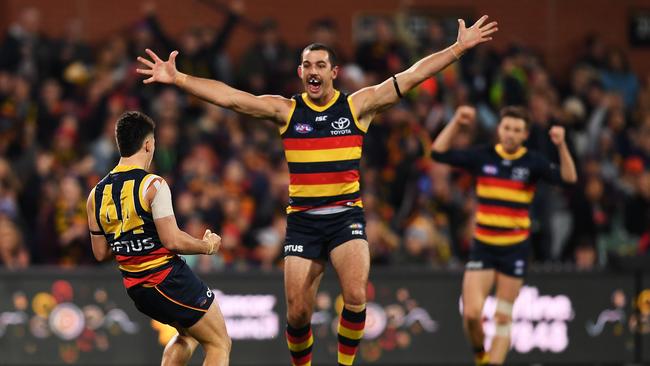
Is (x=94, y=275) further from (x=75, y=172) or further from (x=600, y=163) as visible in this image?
(x=600, y=163)

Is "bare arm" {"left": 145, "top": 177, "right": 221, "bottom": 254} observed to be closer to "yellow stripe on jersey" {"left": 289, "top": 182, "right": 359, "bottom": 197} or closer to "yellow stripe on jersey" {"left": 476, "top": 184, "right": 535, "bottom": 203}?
"yellow stripe on jersey" {"left": 289, "top": 182, "right": 359, "bottom": 197}

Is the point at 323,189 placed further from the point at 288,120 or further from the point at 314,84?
the point at 314,84

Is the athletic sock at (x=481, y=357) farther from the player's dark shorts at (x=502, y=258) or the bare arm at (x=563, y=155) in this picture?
the bare arm at (x=563, y=155)

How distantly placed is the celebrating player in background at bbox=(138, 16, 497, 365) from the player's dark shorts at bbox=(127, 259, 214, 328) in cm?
100

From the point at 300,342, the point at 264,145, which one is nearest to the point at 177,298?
the point at 300,342

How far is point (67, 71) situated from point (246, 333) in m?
4.75

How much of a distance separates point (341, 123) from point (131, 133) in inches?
68.9

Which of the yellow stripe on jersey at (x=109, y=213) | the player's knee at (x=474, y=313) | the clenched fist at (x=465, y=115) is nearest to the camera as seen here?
the yellow stripe on jersey at (x=109, y=213)

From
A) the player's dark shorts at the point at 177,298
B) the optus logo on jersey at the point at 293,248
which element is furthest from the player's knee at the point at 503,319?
the player's dark shorts at the point at 177,298

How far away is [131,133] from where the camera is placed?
9.45 m

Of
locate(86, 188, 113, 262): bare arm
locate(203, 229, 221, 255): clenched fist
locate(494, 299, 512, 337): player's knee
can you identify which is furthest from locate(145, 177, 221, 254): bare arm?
locate(494, 299, 512, 337): player's knee

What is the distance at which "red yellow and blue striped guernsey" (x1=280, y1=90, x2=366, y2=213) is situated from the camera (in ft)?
33.9

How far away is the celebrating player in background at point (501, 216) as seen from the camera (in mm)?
12633

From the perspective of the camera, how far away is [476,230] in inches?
506
